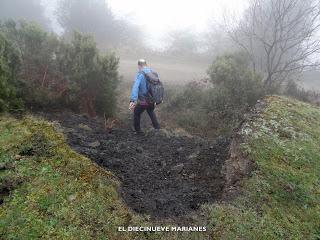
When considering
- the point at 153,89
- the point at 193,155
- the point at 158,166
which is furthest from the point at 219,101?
the point at 158,166

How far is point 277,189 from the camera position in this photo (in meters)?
4.49

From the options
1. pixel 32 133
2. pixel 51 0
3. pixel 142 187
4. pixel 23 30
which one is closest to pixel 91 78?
pixel 23 30

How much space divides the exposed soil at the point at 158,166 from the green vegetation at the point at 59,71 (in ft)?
2.64

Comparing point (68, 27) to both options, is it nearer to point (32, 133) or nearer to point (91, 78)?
point (91, 78)

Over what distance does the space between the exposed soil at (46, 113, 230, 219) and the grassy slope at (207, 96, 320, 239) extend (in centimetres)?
45

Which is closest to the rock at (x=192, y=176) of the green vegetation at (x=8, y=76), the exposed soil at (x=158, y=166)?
the exposed soil at (x=158, y=166)

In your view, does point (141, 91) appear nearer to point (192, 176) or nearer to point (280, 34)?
point (192, 176)

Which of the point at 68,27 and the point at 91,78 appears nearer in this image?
the point at 91,78

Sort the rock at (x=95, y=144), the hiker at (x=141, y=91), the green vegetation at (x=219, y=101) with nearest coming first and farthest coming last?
the rock at (x=95, y=144) < the hiker at (x=141, y=91) < the green vegetation at (x=219, y=101)

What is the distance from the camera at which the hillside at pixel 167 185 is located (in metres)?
3.73

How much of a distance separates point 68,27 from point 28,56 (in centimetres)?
1297

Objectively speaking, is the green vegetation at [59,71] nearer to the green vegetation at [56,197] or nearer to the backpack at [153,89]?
the backpack at [153,89]

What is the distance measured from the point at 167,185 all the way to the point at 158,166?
0.70 metres

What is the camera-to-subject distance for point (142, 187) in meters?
4.79
